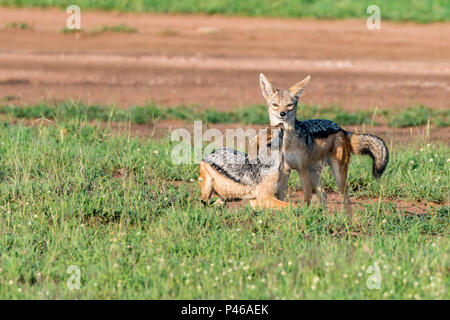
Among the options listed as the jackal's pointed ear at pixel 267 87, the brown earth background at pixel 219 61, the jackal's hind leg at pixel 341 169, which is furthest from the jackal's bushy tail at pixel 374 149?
the brown earth background at pixel 219 61

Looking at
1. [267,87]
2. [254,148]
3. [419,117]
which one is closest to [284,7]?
[419,117]

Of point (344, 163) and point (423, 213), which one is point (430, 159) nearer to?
point (423, 213)

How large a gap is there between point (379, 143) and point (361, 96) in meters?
6.36

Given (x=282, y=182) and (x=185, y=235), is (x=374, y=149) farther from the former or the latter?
(x=185, y=235)

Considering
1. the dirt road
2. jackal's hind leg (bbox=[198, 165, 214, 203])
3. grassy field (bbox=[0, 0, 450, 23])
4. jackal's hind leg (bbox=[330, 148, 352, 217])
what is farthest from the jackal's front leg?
grassy field (bbox=[0, 0, 450, 23])

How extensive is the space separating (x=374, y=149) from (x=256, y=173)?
3.55 ft

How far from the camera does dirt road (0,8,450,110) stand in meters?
12.8

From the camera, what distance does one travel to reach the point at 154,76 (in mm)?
14000

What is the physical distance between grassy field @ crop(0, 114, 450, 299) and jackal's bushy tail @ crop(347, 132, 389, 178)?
0.19 m

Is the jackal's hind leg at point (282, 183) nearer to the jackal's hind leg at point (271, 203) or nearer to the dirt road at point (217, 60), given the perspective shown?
the jackal's hind leg at point (271, 203)

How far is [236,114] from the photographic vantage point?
1112 centimetres

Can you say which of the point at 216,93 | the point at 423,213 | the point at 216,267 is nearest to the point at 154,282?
the point at 216,267

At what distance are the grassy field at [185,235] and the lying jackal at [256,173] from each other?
0.51 feet

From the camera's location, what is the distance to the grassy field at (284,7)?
18172 mm
